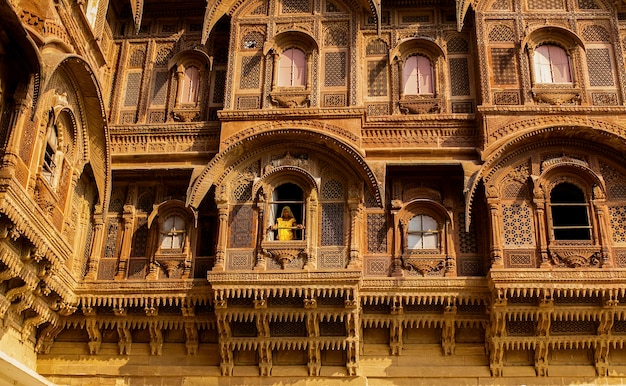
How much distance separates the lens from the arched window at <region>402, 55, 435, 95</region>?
14641 millimetres

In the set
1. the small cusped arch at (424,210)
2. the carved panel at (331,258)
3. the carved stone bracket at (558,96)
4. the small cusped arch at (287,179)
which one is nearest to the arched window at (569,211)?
the carved stone bracket at (558,96)

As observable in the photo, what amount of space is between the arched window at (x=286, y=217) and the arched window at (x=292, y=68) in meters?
1.97

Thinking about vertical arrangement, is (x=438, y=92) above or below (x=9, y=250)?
above

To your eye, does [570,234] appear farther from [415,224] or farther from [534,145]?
[415,224]

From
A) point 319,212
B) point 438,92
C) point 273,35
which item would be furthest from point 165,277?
point 438,92

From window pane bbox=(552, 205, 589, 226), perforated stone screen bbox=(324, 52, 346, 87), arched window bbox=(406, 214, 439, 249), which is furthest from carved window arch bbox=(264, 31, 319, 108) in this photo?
window pane bbox=(552, 205, 589, 226)

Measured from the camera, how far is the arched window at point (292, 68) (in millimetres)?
14570

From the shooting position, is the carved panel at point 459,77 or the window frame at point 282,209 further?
the carved panel at point 459,77

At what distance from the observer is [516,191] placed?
13500 mm

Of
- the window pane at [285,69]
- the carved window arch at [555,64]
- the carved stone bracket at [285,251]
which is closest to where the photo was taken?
the carved stone bracket at [285,251]

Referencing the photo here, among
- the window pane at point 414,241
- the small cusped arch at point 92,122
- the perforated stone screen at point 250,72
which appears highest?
the perforated stone screen at point 250,72

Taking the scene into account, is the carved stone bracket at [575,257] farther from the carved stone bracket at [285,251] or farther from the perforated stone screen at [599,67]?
the carved stone bracket at [285,251]

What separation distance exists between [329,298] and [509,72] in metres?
5.26

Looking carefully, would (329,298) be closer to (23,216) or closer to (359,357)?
(359,357)
